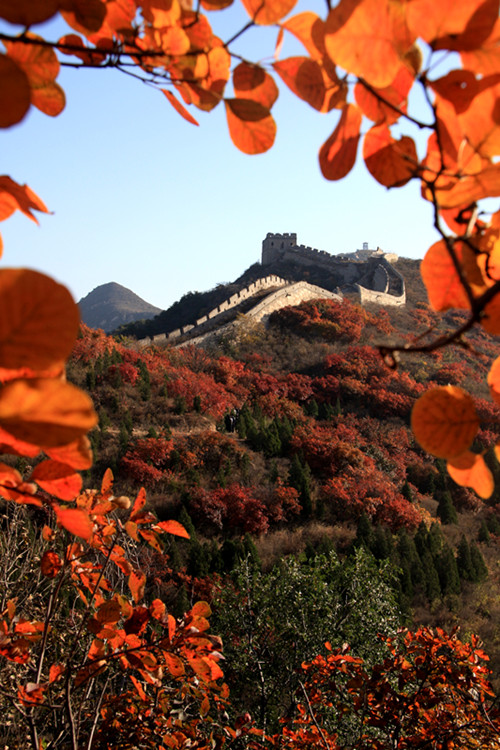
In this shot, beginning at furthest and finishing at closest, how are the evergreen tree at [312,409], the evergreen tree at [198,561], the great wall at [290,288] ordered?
the great wall at [290,288], the evergreen tree at [312,409], the evergreen tree at [198,561]

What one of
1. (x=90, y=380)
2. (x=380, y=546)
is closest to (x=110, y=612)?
(x=380, y=546)

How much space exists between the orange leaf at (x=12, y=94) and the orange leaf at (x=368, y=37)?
15 centimetres

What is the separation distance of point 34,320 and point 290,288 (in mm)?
16084

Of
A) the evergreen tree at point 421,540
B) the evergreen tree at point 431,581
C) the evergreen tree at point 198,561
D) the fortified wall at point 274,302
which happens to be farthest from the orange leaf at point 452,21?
the fortified wall at point 274,302

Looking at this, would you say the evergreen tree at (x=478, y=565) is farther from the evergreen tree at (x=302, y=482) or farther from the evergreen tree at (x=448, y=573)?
the evergreen tree at (x=302, y=482)

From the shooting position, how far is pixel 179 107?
42cm

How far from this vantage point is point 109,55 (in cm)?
39

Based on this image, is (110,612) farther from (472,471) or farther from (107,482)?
(472,471)

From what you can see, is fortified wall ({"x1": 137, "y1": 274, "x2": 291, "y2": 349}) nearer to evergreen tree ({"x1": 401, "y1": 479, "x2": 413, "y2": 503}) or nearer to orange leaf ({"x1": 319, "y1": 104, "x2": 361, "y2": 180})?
evergreen tree ({"x1": 401, "y1": 479, "x2": 413, "y2": 503})

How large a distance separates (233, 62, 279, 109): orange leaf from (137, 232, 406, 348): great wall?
11.1 metres

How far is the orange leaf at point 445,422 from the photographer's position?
0.31m

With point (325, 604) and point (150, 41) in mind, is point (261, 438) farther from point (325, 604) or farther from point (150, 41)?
point (150, 41)

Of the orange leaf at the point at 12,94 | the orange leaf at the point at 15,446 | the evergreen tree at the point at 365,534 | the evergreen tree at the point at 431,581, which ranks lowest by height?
the evergreen tree at the point at 431,581

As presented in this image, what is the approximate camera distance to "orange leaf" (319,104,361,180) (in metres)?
0.35
